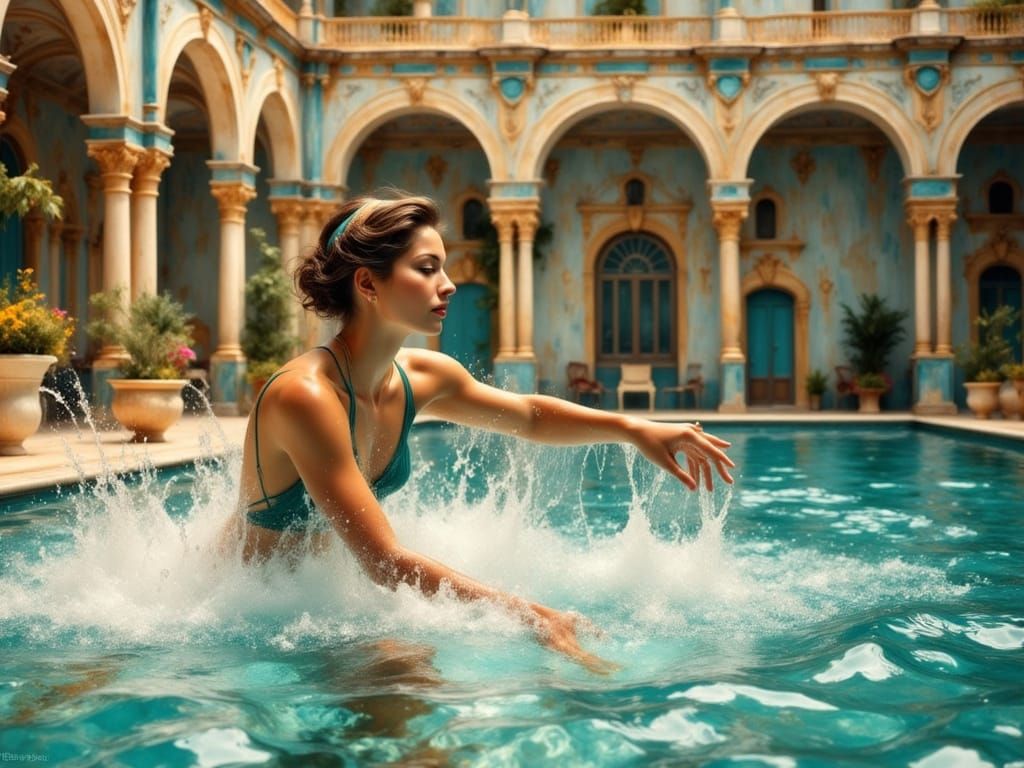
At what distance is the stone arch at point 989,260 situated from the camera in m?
23.6

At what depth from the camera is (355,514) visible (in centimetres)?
283

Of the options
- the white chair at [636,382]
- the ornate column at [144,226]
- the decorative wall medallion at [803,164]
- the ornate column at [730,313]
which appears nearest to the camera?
the ornate column at [144,226]

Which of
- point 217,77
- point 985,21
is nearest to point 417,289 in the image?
point 217,77

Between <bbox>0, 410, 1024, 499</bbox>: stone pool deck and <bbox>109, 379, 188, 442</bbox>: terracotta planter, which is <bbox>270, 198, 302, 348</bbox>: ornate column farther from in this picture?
<bbox>109, 379, 188, 442</bbox>: terracotta planter

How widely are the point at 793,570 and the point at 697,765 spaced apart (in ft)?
8.64

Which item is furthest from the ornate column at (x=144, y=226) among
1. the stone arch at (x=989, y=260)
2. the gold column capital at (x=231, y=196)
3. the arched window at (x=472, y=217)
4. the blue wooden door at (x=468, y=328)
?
the stone arch at (x=989, y=260)

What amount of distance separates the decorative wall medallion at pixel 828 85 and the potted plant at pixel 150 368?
13235 mm

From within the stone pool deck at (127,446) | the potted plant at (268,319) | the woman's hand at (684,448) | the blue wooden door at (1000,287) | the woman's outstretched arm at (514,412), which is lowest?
the stone pool deck at (127,446)

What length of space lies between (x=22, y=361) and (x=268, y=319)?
30.4ft

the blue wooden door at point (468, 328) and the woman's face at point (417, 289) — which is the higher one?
the blue wooden door at point (468, 328)

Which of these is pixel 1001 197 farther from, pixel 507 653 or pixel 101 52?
pixel 507 653

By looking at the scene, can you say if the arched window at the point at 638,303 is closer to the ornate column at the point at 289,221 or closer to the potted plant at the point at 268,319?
the ornate column at the point at 289,221

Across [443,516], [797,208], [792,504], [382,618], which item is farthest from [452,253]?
[382,618]

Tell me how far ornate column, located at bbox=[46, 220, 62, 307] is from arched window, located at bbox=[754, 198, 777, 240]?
46.7ft
